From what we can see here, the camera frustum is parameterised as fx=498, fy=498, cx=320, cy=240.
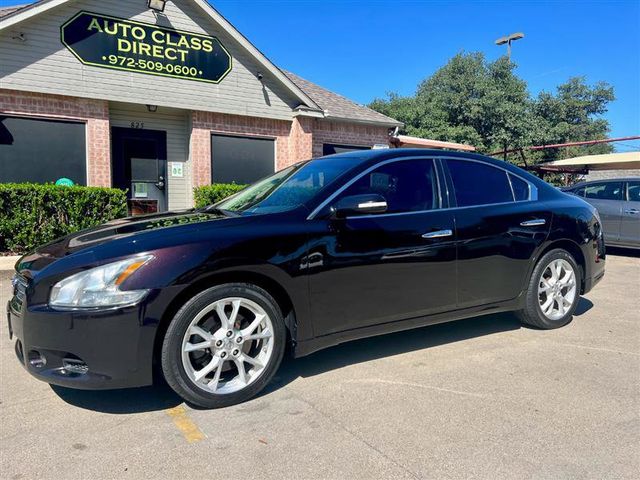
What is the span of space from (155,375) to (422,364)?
194 centimetres

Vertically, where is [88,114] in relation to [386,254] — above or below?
above

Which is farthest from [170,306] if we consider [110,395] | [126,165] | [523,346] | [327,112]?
[327,112]

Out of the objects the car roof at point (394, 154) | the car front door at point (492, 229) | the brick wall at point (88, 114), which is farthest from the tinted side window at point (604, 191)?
the brick wall at point (88, 114)

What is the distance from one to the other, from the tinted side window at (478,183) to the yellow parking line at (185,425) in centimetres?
261

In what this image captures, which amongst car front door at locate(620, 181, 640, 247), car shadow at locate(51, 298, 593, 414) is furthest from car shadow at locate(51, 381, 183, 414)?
car front door at locate(620, 181, 640, 247)

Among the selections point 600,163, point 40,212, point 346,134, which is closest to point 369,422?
point 40,212

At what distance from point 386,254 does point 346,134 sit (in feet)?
35.5

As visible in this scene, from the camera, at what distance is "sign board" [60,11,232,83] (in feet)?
32.8

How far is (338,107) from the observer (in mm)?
14359

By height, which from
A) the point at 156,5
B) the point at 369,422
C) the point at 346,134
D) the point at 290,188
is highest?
the point at 156,5

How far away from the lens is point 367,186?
3.74m

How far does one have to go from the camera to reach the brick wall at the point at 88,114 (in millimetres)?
9625

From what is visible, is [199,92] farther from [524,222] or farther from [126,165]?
[524,222]

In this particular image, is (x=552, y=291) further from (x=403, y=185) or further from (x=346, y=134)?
(x=346, y=134)
